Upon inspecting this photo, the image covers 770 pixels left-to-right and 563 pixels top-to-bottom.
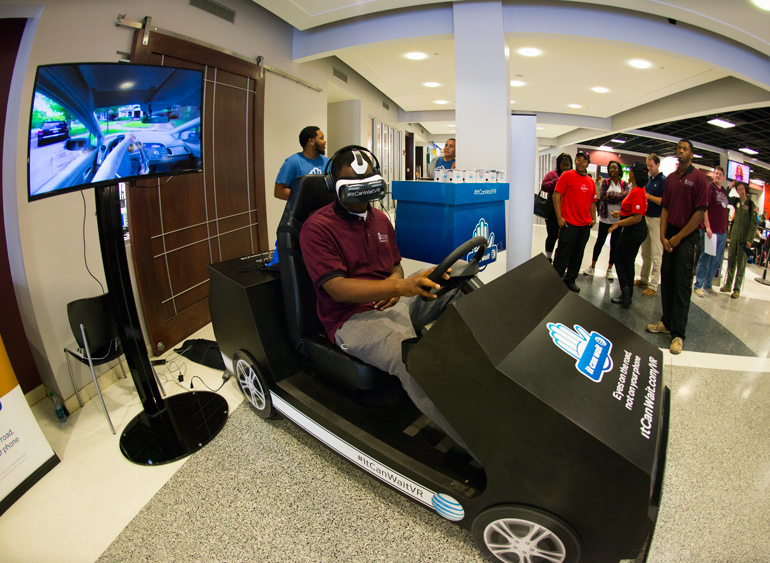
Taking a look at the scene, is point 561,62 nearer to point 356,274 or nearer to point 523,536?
point 356,274

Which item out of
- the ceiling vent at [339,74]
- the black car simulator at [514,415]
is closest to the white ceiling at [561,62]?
the ceiling vent at [339,74]

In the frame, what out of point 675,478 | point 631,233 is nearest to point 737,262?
point 631,233

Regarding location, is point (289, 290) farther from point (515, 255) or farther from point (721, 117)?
point (721, 117)

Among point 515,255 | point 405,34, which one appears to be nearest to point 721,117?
point 515,255

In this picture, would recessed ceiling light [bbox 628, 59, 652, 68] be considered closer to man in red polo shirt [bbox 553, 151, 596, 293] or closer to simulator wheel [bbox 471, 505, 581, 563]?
man in red polo shirt [bbox 553, 151, 596, 293]

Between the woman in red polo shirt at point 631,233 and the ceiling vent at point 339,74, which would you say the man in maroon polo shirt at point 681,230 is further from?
the ceiling vent at point 339,74

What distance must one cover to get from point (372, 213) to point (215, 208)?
2.22 meters

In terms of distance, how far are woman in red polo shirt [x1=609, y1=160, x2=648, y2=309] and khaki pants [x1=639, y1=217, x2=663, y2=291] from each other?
650 millimetres

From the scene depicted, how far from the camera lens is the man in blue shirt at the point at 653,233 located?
14.3 ft

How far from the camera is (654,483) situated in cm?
112

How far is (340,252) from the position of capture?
67.7 inches

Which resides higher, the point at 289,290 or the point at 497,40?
the point at 497,40

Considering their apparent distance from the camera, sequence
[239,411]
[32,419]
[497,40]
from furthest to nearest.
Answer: [497,40] < [239,411] < [32,419]

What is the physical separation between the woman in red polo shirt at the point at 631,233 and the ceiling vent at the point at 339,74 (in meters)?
4.48
